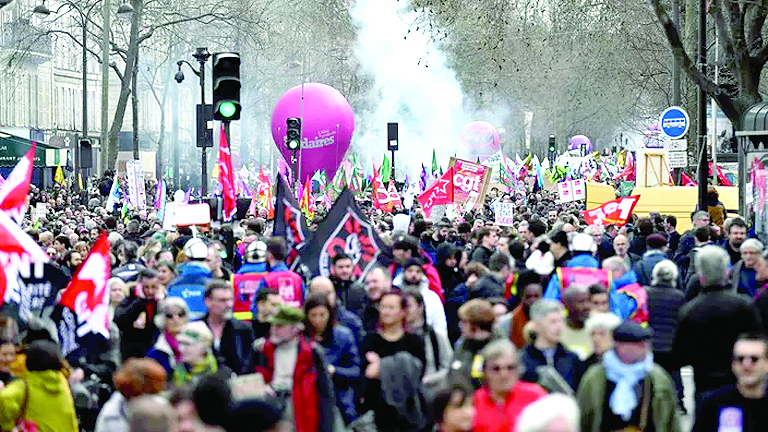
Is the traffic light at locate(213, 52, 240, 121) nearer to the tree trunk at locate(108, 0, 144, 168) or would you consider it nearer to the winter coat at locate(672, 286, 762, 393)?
the winter coat at locate(672, 286, 762, 393)

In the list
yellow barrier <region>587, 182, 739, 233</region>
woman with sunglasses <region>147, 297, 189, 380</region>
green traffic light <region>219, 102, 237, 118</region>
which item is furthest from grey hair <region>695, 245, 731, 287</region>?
yellow barrier <region>587, 182, 739, 233</region>

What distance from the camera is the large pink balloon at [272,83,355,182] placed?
43469mm

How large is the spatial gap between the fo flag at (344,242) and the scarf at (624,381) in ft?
19.0

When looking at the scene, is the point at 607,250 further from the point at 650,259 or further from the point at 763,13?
the point at 763,13

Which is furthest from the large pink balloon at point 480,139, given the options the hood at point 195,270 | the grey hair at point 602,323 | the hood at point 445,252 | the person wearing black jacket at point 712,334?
the grey hair at point 602,323

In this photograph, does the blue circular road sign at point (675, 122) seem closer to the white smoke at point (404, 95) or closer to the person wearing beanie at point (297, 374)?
the person wearing beanie at point (297, 374)

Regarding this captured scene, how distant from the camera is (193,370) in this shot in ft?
30.9

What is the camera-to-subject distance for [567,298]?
9969 millimetres

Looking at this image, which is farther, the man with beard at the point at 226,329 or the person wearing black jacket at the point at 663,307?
the person wearing black jacket at the point at 663,307

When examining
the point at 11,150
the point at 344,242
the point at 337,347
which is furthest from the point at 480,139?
the point at 337,347

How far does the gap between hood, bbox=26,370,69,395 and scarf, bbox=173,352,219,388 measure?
25.6 inches

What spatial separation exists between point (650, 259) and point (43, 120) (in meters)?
64.3

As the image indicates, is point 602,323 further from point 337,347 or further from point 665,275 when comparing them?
point 665,275

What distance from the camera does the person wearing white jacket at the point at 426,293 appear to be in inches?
449
